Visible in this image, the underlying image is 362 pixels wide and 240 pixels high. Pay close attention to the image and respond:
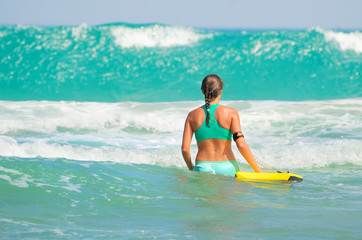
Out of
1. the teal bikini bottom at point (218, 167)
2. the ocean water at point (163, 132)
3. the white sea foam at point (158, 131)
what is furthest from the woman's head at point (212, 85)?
the white sea foam at point (158, 131)

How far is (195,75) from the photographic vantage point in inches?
907

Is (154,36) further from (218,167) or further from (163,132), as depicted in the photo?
(218,167)

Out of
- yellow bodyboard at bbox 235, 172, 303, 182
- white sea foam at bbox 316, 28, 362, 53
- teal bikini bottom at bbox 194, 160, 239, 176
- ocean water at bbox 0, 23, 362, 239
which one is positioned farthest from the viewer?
white sea foam at bbox 316, 28, 362, 53

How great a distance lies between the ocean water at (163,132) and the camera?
4.21 meters

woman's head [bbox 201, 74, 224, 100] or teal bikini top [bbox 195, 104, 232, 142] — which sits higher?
woman's head [bbox 201, 74, 224, 100]

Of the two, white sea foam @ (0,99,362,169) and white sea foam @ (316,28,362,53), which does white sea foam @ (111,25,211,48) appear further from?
white sea foam @ (0,99,362,169)

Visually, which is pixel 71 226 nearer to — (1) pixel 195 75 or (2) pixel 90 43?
(1) pixel 195 75

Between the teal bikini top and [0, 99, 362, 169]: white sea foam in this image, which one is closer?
the teal bikini top

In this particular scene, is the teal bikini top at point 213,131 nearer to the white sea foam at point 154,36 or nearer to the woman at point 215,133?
the woman at point 215,133

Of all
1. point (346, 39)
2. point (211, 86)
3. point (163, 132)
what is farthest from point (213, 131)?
point (346, 39)

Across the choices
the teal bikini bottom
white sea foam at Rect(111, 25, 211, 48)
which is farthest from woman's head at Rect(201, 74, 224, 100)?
white sea foam at Rect(111, 25, 211, 48)

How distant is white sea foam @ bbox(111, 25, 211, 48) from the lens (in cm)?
2538

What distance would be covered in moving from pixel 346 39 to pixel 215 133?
22673 millimetres

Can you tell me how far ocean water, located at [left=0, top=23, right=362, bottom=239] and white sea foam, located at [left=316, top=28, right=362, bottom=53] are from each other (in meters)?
0.08
